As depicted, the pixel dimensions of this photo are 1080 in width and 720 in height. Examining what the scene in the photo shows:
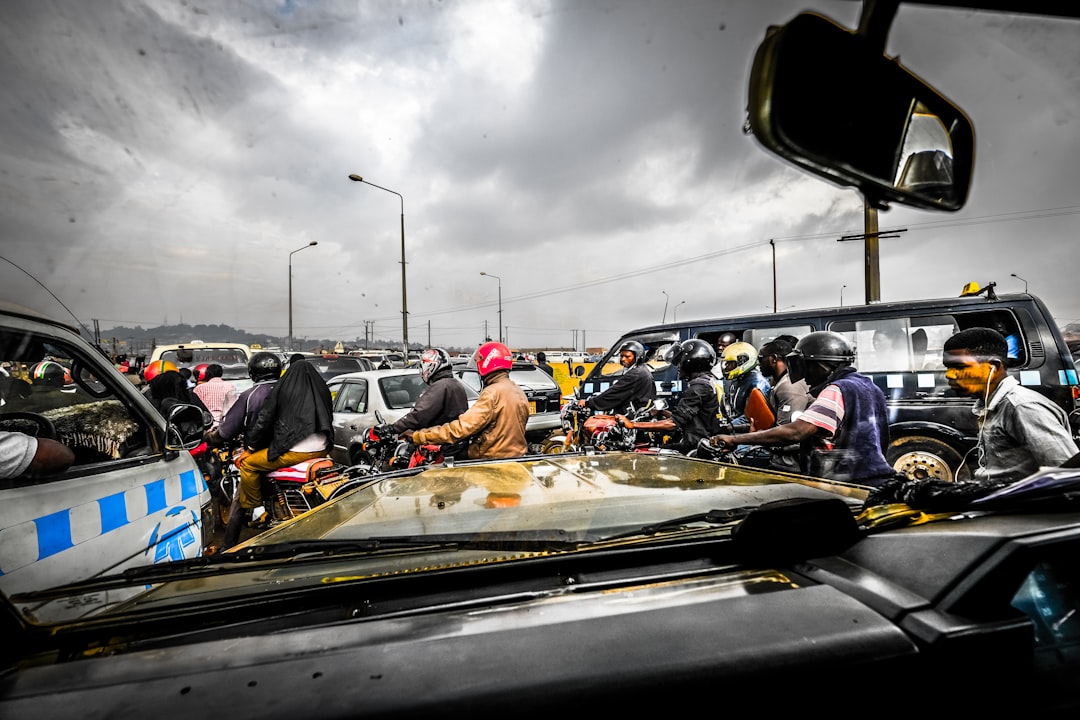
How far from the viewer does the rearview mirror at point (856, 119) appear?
4.01ft

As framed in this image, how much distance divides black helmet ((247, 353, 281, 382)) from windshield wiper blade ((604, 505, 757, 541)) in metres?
4.43

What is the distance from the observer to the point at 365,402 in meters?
7.34

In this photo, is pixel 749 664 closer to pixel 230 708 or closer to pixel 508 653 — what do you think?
pixel 508 653

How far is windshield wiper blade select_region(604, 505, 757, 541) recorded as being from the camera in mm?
1470

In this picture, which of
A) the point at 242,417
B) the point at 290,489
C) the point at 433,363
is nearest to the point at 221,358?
the point at 242,417

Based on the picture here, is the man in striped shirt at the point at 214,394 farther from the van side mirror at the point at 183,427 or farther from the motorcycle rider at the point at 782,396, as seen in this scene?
the motorcycle rider at the point at 782,396

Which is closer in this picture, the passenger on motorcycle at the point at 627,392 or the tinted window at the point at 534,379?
the passenger on motorcycle at the point at 627,392

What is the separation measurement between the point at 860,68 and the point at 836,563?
1230mm

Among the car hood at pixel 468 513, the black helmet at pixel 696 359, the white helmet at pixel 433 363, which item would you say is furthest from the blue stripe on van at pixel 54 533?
the black helmet at pixel 696 359

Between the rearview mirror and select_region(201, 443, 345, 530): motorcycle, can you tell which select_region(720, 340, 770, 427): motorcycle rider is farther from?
the rearview mirror

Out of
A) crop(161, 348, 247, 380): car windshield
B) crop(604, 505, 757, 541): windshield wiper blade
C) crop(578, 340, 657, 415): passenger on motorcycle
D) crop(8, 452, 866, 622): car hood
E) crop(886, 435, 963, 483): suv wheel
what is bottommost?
crop(886, 435, 963, 483): suv wheel

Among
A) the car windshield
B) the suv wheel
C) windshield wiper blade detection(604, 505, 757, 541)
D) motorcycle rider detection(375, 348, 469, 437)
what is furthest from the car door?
the car windshield

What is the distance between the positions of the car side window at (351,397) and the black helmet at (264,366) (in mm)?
2358

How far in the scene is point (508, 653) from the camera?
2.93 ft
